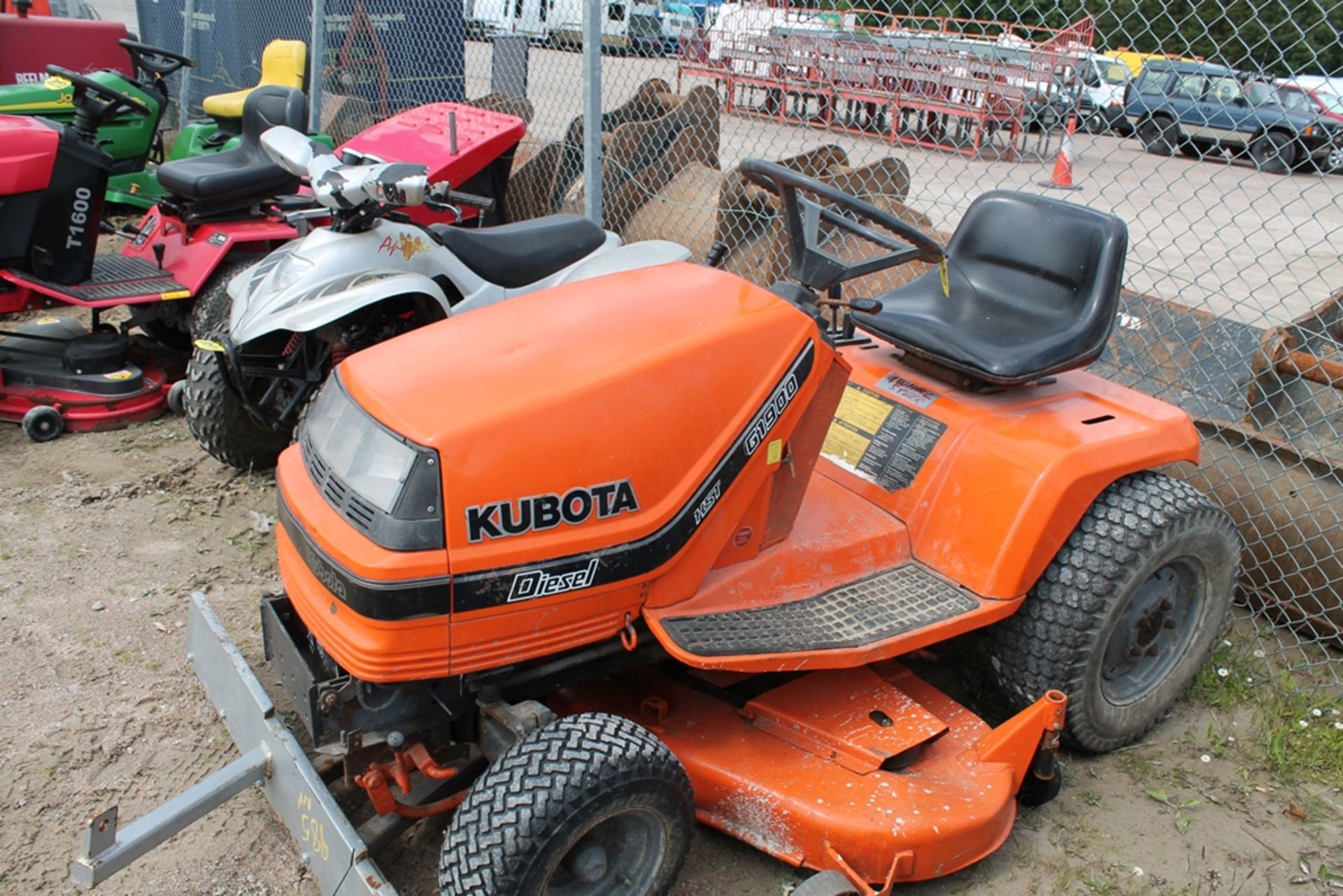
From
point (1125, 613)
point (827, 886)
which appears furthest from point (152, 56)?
point (827, 886)

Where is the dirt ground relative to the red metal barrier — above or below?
below

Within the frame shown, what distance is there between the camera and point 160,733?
106 inches

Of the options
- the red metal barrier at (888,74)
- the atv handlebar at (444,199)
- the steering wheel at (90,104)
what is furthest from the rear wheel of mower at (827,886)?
the red metal barrier at (888,74)

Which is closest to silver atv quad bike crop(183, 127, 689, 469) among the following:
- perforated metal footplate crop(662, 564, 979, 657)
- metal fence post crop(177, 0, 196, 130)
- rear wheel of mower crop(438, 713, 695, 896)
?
perforated metal footplate crop(662, 564, 979, 657)

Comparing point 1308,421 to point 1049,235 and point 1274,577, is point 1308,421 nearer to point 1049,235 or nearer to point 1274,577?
point 1274,577

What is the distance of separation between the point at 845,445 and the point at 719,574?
70 cm

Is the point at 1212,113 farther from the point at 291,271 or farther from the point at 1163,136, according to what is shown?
the point at 291,271

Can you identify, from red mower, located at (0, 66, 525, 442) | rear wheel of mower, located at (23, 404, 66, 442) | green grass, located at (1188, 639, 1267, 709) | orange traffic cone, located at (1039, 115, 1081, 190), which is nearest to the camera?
green grass, located at (1188, 639, 1267, 709)

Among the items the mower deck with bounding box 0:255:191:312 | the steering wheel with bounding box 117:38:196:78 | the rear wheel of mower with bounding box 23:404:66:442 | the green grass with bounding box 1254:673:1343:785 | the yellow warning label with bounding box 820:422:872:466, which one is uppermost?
the steering wheel with bounding box 117:38:196:78

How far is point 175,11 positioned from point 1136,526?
11.8m

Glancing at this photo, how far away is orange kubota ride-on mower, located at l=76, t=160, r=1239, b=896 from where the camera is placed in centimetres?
194

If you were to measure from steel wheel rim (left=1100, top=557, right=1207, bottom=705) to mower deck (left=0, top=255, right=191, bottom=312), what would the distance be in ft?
12.6

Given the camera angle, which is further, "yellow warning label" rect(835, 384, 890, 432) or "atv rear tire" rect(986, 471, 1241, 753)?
"yellow warning label" rect(835, 384, 890, 432)

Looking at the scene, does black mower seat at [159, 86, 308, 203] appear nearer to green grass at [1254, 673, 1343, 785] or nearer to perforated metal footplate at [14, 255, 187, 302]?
perforated metal footplate at [14, 255, 187, 302]
